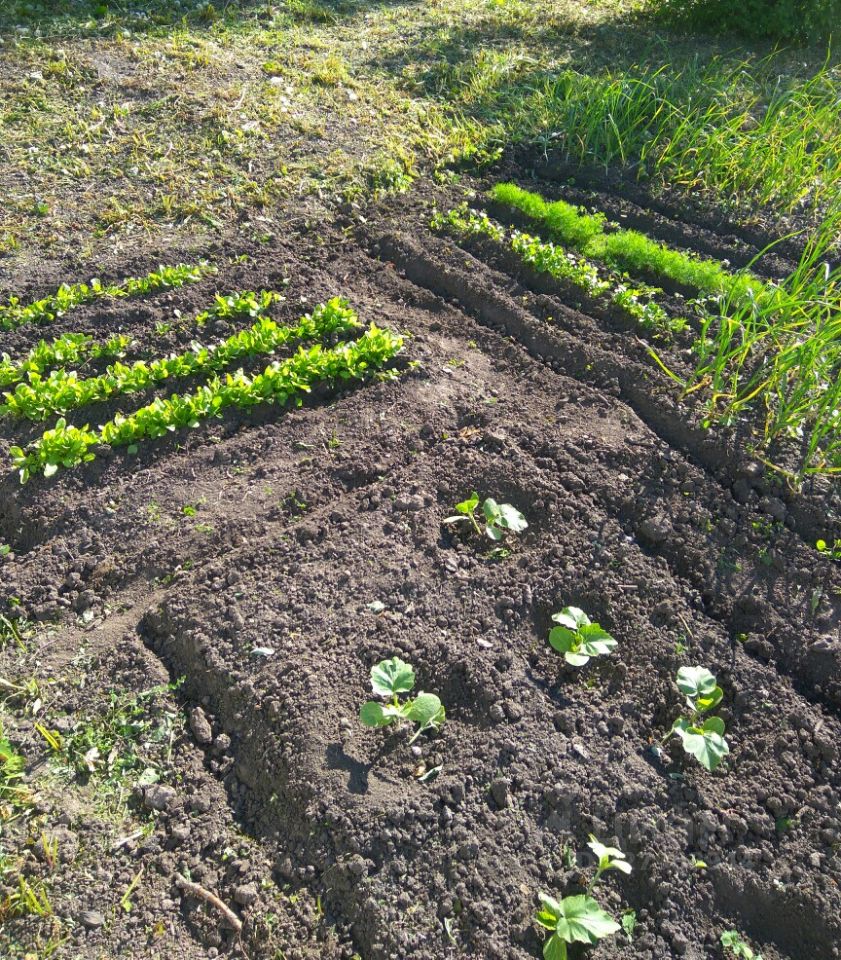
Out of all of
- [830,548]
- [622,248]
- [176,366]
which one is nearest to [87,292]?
[176,366]

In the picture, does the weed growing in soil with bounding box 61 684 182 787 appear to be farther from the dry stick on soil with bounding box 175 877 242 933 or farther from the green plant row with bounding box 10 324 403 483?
the green plant row with bounding box 10 324 403 483

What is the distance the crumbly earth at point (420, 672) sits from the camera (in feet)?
8.04

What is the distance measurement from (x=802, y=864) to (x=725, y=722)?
50 centimetres

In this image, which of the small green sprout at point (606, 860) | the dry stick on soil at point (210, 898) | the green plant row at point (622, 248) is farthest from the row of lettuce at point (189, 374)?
the small green sprout at point (606, 860)

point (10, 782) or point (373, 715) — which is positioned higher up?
point (373, 715)

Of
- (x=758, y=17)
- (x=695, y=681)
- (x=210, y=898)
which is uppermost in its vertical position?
(x=758, y=17)

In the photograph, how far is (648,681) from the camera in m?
2.99

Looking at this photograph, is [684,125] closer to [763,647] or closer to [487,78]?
[487,78]

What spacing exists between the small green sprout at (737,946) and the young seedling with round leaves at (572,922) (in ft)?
1.09

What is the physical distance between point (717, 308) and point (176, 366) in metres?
2.96

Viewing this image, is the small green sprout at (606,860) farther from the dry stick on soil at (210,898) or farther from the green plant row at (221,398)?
the green plant row at (221,398)

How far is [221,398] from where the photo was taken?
151 inches

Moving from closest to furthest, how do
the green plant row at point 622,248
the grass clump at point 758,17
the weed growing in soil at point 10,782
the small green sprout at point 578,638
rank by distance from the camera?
the weed growing in soil at point 10,782 → the small green sprout at point 578,638 → the green plant row at point 622,248 → the grass clump at point 758,17

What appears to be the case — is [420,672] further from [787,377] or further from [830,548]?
[787,377]
